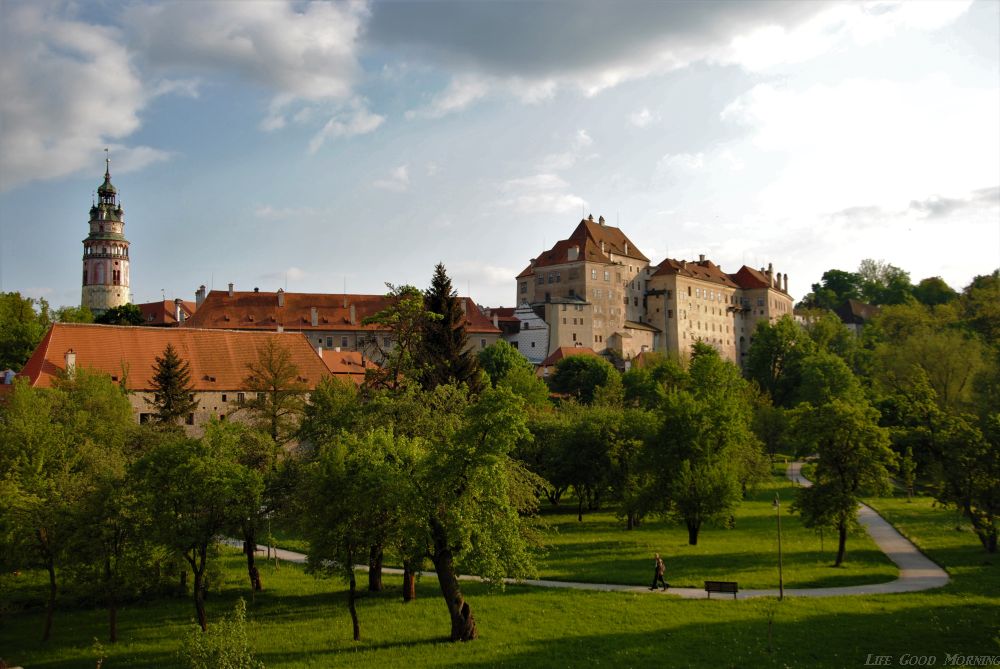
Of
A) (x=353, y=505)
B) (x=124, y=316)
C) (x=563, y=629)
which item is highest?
(x=124, y=316)

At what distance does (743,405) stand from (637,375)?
79.9 feet

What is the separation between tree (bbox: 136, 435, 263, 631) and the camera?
23875 millimetres

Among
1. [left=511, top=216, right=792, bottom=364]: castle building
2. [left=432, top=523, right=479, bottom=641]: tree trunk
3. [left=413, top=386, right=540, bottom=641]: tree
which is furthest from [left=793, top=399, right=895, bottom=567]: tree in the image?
[left=511, top=216, right=792, bottom=364]: castle building

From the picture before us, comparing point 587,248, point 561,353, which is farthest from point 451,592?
point 587,248

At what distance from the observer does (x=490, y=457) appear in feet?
70.6

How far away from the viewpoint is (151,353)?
207 ft

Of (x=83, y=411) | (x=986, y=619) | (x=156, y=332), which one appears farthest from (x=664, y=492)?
(x=156, y=332)

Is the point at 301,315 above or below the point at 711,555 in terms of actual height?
above

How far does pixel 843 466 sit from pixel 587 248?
305 ft

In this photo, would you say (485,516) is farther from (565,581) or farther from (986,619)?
(986,619)

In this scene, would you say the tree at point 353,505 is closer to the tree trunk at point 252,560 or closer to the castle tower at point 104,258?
the tree trunk at point 252,560

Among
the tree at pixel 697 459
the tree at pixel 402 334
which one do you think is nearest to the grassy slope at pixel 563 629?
the tree at pixel 697 459

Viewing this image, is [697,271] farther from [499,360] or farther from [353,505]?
[353,505]

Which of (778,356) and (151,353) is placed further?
(778,356)
